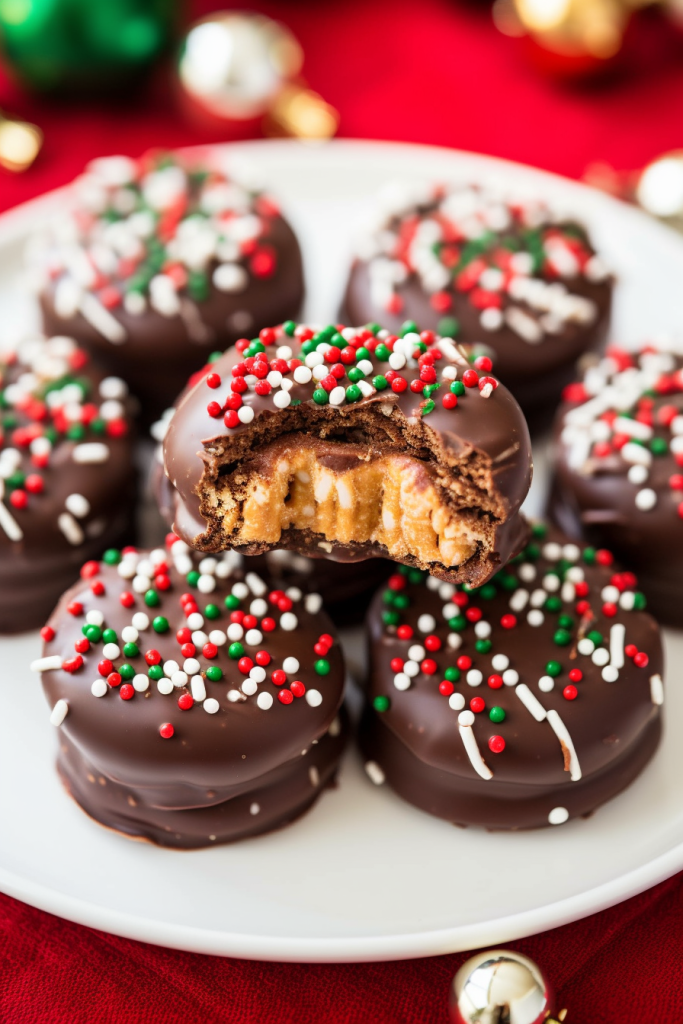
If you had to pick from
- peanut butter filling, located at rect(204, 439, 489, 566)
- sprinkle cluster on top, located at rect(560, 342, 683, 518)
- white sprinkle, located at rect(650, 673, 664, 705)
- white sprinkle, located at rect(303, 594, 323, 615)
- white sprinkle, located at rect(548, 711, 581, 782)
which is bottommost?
white sprinkle, located at rect(303, 594, 323, 615)

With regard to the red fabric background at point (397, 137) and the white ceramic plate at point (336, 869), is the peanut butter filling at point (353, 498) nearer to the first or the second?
the white ceramic plate at point (336, 869)

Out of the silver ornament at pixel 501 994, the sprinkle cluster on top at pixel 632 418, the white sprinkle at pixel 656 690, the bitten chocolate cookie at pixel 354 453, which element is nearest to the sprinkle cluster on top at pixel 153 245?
the bitten chocolate cookie at pixel 354 453

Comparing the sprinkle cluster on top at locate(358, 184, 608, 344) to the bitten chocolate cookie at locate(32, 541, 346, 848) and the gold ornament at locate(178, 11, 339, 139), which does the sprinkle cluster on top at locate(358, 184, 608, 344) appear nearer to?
the bitten chocolate cookie at locate(32, 541, 346, 848)

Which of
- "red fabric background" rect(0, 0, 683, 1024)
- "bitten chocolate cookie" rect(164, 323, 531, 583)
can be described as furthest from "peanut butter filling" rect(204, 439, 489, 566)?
"red fabric background" rect(0, 0, 683, 1024)

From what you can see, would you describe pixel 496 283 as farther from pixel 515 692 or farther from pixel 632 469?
pixel 515 692

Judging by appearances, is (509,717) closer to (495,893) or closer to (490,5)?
(495,893)

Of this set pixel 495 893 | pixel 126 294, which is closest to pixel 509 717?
pixel 495 893
